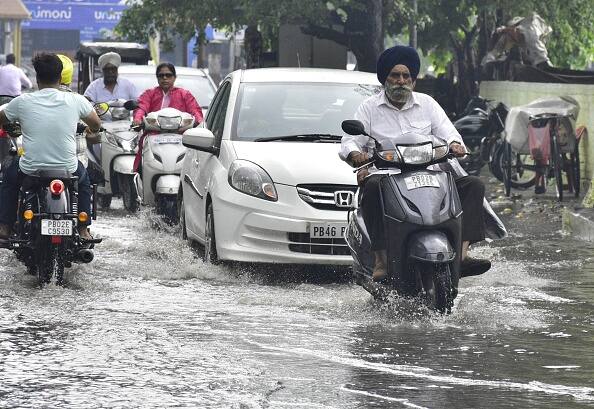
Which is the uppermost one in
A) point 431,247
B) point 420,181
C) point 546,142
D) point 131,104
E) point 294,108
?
point 294,108

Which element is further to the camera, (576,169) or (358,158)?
(576,169)

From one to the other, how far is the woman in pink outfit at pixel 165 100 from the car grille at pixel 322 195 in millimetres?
4768

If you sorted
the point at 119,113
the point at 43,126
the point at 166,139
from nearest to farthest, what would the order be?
the point at 43,126 → the point at 166,139 → the point at 119,113

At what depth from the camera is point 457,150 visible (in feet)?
32.4

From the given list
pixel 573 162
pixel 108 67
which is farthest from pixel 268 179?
pixel 573 162

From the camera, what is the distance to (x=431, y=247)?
9383mm

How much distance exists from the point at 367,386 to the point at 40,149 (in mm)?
4522

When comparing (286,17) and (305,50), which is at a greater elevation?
(286,17)

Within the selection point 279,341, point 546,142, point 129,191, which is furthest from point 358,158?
point 546,142

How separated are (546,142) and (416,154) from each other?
11.4m

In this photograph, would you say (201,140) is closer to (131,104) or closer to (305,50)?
(131,104)

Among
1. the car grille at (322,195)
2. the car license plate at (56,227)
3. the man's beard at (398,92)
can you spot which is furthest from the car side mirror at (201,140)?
the man's beard at (398,92)

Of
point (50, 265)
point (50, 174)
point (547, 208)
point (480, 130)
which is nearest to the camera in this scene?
point (50, 265)

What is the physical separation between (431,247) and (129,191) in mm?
9617
